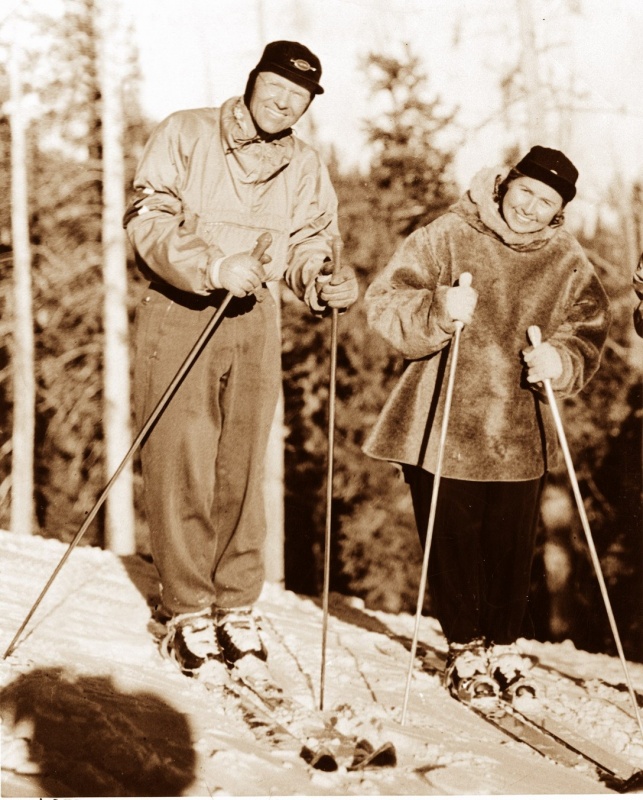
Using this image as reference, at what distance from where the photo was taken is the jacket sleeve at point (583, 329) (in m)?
3.50

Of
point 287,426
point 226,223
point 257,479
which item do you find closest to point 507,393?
point 257,479

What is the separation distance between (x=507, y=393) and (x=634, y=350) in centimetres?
578

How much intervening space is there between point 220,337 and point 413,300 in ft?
2.38

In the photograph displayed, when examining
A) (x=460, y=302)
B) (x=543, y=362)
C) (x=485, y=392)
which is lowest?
(x=485, y=392)

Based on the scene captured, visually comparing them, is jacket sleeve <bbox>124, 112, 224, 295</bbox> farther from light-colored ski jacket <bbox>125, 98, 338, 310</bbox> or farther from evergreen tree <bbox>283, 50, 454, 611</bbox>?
evergreen tree <bbox>283, 50, 454, 611</bbox>

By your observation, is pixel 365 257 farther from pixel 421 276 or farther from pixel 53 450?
pixel 421 276

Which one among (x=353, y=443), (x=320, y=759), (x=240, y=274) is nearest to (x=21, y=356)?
(x=353, y=443)

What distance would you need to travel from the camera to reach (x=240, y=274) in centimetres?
319

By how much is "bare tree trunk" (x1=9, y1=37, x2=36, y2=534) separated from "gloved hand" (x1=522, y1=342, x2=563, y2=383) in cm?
774

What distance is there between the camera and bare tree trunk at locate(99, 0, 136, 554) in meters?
8.91

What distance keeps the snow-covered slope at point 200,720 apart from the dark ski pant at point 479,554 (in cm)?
34

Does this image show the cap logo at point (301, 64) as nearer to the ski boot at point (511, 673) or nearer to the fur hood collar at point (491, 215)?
the fur hood collar at point (491, 215)

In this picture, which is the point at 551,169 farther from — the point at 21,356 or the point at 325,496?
the point at 21,356

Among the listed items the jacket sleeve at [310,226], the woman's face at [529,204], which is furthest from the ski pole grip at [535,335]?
the jacket sleeve at [310,226]
